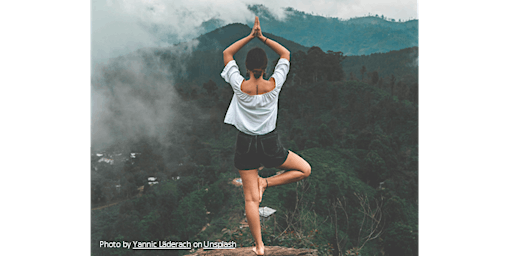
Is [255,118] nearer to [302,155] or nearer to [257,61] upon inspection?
[257,61]

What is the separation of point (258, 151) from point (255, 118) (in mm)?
487

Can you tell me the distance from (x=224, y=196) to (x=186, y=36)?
373cm

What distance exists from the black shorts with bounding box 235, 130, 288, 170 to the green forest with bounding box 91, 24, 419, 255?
95.5 inches

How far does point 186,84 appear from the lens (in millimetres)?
8094

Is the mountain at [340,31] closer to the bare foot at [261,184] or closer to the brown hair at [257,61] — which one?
the brown hair at [257,61]

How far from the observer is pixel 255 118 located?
16.4 feet

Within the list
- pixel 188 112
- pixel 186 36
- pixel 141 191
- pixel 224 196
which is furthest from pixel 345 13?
pixel 141 191

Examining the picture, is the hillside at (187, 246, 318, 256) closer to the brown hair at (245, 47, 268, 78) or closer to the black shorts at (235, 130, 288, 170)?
the black shorts at (235, 130, 288, 170)

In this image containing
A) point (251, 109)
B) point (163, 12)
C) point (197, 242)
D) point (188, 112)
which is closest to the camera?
point (251, 109)

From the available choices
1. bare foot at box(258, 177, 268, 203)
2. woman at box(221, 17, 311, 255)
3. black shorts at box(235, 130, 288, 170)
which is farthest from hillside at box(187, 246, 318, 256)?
black shorts at box(235, 130, 288, 170)

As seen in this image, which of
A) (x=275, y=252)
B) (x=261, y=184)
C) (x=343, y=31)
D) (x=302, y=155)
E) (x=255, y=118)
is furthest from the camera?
(x=343, y=31)

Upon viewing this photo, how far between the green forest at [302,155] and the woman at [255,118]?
2157mm

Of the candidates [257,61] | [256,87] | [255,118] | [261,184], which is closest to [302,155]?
[261,184]

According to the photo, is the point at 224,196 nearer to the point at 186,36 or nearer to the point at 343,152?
the point at 343,152
